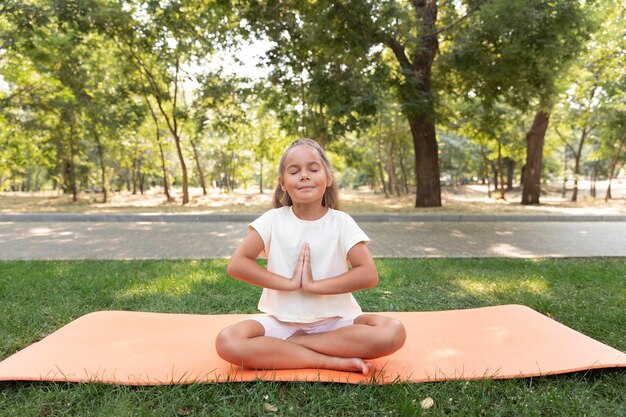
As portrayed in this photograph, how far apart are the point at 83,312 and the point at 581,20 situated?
12.3 m

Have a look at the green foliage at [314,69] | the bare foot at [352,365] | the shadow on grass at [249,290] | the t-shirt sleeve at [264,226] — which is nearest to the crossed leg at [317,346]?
the bare foot at [352,365]

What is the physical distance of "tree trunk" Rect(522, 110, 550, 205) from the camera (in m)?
19.0

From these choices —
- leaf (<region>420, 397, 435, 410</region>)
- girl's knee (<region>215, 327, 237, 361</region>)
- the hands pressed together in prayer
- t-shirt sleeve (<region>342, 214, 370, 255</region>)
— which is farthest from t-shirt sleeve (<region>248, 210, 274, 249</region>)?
leaf (<region>420, 397, 435, 410</region>)

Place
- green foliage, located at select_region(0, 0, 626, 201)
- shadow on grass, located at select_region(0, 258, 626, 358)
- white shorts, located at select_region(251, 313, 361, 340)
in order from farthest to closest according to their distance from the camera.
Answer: green foliage, located at select_region(0, 0, 626, 201) < shadow on grass, located at select_region(0, 258, 626, 358) < white shorts, located at select_region(251, 313, 361, 340)

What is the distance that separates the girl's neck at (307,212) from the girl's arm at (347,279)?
23cm

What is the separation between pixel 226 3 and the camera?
12.2 metres

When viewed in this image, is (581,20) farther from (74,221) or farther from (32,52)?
(32,52)

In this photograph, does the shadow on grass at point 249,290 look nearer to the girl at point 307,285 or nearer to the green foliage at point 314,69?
the girl at point 307,285

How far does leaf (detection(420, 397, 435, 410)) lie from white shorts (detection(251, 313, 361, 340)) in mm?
651

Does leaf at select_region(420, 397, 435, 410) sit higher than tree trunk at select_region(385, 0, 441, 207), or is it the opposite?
tree trunk at select_region(385, 0, 441, 207)

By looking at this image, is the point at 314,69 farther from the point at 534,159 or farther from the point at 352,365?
the point at 352,365

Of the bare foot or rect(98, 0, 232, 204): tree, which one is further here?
rect(98, 0, 232, 204): tree

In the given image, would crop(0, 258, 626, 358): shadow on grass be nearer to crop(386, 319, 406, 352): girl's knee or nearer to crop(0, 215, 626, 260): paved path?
crop(0, 215, 626, 260): paved path

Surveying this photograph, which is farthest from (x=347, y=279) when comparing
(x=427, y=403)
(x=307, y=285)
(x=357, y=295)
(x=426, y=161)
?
(x=426, y=161)
